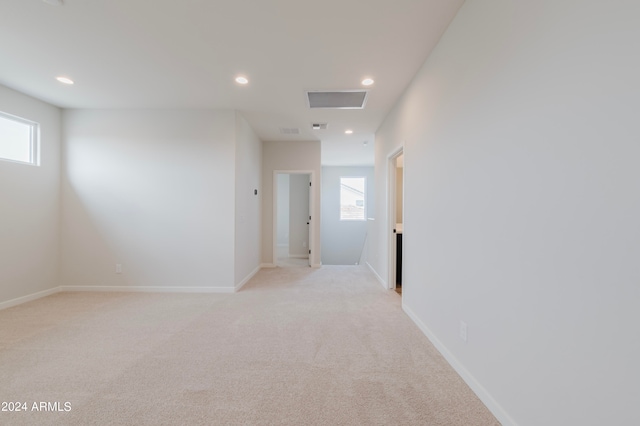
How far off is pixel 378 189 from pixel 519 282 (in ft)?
11.8

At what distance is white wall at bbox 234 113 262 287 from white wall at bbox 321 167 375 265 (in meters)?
3.48

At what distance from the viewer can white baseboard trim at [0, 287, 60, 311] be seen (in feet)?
10.9

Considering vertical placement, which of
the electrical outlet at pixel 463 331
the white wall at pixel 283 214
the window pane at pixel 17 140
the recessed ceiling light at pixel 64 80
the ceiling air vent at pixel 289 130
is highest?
the recessed ceiling light at pixel 64 80

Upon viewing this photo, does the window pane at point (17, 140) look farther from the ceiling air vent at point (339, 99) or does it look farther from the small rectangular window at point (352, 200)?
the small rectangular window at point (352, 200)

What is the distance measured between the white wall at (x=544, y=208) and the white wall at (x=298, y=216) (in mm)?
5480

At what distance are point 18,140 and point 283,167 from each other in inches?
154

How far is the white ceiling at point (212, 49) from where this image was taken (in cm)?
204

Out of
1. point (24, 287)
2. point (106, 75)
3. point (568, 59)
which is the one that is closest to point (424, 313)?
point (568, 59)

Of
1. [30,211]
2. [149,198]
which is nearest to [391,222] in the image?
[149,198]

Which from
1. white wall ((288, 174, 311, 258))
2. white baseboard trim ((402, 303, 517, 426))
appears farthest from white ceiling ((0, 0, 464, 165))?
white wall ((288, 174, 311, 258))

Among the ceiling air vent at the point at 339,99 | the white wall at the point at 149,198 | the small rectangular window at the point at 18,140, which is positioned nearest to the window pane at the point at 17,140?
the small rectangular window at the point at 18,140

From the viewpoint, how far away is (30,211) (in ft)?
11.9

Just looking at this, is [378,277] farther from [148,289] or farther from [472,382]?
[148,289]

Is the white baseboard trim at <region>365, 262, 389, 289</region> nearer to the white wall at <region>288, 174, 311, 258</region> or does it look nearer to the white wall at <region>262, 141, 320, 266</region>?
the white wall at <region>262, 141, 320, 266</region>
